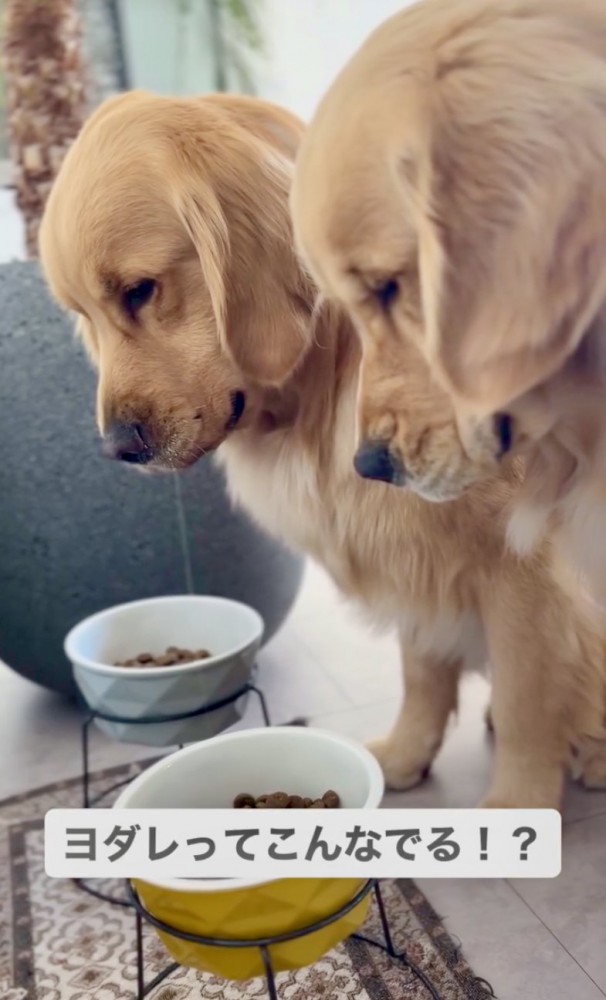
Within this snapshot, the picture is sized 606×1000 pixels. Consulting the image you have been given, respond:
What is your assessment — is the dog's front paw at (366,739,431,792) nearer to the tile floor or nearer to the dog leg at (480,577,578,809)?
the tile floor

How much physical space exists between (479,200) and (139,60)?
1.40 m

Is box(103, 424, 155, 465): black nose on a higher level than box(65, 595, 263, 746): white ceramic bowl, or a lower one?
higher

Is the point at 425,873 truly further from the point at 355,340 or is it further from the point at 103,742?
the point at 103,742

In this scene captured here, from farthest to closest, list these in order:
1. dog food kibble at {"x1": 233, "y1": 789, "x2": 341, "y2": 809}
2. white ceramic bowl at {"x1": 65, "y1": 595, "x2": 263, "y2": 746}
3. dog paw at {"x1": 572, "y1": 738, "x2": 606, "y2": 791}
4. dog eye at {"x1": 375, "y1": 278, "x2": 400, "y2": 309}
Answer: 1. dog paw at {"x1": 572, "y1": 738, "x2": 606, "y2": 791}
2. white ceramic bowl at {"x1": 65, "y1": 595, "x2": 263, "y2": 746}
3. dog food kibble at {"x1": 233, "y1": 789, "x2": 341, "y2": 809}
4. dog eye at {"x1": 375, "y1": 278, "x2": 400, "y2": 309}

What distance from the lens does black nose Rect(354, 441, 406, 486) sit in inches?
27.6

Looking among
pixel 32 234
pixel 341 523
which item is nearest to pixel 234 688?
pixel 341 523

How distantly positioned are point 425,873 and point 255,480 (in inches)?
20.2

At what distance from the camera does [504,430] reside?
2.17 feet

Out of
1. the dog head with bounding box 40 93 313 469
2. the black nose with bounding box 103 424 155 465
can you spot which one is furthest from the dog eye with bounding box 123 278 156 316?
the black nose with bounding box 103 424 155 465

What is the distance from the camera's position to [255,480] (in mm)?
1038

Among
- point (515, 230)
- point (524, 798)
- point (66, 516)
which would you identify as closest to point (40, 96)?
point (66, 516)

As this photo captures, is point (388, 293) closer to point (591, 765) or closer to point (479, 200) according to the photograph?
point (479, 200)

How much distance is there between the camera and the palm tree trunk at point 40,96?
1.40 m

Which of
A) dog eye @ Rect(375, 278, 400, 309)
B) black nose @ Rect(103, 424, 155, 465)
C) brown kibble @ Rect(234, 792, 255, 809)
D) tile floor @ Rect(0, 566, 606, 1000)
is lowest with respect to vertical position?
tile floor @ Rect(0, 566, 606, 1000)
